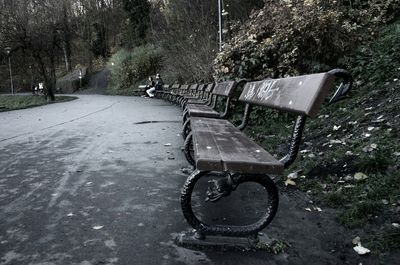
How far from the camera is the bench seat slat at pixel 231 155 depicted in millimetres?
2137

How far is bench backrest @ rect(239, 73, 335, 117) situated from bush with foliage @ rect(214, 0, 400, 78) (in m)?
3.37

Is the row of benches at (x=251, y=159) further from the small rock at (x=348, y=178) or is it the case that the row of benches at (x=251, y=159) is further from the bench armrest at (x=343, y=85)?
the small rock at (x=348, y=178)

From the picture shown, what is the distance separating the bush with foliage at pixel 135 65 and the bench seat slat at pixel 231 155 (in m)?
29.0

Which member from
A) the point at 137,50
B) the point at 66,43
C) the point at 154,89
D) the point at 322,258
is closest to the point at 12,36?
the point at 66,43

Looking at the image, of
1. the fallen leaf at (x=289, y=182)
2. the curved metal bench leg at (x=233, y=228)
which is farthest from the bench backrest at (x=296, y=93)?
the fallen leaf at (x=289, y=182)

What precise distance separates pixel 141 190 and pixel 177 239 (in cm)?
114

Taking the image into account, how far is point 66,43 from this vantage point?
2861 centimetres

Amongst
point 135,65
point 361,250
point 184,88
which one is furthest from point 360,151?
point 135,65

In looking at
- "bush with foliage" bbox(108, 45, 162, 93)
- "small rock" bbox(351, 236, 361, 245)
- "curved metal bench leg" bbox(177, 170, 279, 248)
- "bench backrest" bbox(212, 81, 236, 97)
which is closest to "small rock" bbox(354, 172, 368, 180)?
"small rock" bbox(351, 236, 361, 245)

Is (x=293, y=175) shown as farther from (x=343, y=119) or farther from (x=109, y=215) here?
(x=109, y=215)

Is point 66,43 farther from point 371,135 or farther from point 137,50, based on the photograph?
point 371,135

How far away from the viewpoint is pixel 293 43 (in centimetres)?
710

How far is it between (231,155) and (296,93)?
793mm

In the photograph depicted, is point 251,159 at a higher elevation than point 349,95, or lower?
lower
